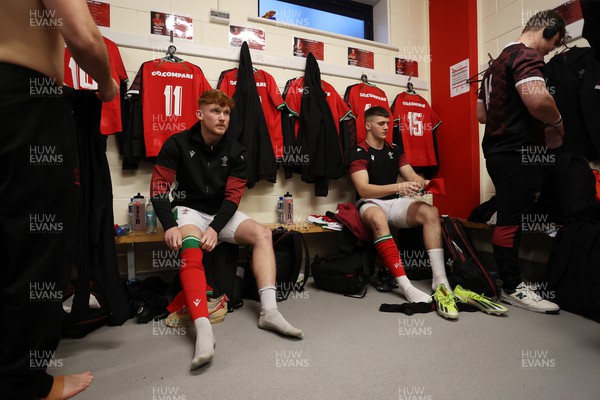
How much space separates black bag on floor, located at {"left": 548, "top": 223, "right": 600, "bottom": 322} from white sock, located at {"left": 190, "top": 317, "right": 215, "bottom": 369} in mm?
1872

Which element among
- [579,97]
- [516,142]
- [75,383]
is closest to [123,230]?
[75,383]

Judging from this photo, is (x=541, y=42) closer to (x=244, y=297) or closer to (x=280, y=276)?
(x=280, y=276)

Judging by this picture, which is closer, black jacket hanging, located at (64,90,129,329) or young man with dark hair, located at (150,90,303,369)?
black jacket hanging, located at (64,90,129,329)

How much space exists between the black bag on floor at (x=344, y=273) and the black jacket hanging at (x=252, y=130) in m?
0.79

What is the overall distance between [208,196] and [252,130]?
0.78 metres

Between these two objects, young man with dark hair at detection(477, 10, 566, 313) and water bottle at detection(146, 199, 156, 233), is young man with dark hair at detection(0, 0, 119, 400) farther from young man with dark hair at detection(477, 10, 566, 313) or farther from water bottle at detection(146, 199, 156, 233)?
young man with dark hair at detection(477, 10, 566, 313)

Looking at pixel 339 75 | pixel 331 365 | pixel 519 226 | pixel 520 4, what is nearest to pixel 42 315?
pixel 331 365

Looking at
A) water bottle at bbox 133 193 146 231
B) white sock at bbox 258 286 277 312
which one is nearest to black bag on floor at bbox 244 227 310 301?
white sock at bbox 258 286 277 312

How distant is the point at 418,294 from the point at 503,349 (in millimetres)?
551

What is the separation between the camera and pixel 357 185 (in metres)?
2.30

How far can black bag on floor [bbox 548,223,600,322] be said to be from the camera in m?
1.61

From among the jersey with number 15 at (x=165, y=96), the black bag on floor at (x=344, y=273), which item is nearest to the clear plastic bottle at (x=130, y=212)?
the jersey with number 15 at (x=165, y=96)

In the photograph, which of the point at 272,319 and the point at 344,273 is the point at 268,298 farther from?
the point at 344,273

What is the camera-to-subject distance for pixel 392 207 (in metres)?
2.22
